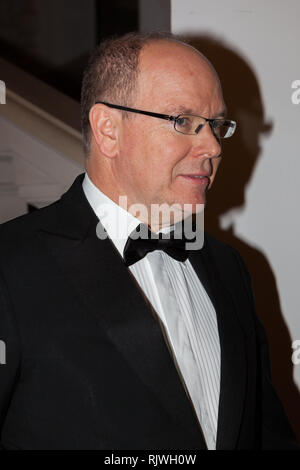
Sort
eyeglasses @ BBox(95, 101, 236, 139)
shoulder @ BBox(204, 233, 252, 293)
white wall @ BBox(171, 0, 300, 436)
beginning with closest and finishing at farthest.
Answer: eyeglasses @ BBox(95, 101, 236, 139)
shoulder @ BBox(204, 233, 252, 293)
white wall @ BBox(171, 0, 300, 436)

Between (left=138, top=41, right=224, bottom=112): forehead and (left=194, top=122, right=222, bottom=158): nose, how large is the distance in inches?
2.4

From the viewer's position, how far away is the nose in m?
1.59

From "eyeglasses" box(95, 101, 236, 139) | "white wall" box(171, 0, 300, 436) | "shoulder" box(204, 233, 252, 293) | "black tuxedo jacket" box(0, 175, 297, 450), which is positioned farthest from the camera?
"white wall" box(171, 0, 300, 436)

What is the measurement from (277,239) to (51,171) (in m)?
0.98

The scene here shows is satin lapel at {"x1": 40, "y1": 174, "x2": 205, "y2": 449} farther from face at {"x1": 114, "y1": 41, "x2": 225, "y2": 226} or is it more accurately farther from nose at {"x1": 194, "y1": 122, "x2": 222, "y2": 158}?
nose at {"x1": 194, "y1": 122, "x2": 222, "y2": 158}

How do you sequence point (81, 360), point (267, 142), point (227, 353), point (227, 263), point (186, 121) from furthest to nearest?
point (267, 142) → point (227, 263) → point (227, 353) → point (186, 121) → point (81, 360)

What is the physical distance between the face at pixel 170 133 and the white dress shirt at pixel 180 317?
0.11 metres

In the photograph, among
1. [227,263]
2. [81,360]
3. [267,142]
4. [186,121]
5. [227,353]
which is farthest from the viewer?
[267,142]

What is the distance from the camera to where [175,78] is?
156cm

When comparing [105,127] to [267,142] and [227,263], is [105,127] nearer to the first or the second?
[227,263]

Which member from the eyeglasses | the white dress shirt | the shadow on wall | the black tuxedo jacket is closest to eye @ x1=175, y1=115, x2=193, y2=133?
the eyeglasses

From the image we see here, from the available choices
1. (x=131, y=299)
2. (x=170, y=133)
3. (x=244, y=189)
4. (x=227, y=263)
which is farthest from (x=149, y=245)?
(x=244, y=189)

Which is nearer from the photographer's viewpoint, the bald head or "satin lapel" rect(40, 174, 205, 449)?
"satin lapel" rect(40, 174, 205, 449)

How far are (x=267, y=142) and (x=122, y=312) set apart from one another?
1285 millimetres
